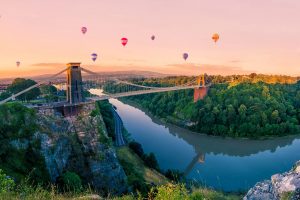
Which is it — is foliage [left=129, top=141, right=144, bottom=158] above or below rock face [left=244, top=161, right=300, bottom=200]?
below

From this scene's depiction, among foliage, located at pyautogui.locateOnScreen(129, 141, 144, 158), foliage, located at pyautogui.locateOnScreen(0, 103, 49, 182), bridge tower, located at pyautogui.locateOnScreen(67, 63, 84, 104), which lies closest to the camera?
foliage, located at pyautogui.locateOnScreen(0, 103, 49, 182)

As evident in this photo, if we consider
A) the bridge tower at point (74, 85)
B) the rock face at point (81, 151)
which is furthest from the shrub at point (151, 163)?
the bridge tower at point (74, 85)

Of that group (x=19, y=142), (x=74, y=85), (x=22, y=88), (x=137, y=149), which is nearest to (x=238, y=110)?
(x=137, y=149)

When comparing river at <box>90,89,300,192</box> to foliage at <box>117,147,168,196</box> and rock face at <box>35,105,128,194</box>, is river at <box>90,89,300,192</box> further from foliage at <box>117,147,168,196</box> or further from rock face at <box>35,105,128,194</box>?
rock face at <box>35,105,128,194</box>

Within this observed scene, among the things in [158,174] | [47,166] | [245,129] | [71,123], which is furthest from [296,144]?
[47,166]

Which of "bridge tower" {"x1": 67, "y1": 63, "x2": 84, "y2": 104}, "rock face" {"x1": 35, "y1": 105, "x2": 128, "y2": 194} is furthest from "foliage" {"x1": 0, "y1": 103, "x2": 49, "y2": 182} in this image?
"bridge tower" {"x1": 67, "y1": 63, "x2": 84, "y2": 104}

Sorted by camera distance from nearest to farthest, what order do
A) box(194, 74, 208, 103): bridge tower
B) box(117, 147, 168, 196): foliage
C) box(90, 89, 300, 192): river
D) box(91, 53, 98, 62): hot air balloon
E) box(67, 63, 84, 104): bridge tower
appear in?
box(117, 147, 168, 196): foliage < box(90, 89, 300, 192): river < box(67, 63, 84, 104): bridge tower < box(91, 53, 98, 62): hot air balloon < box(194, 74, 208, 103): bridge tower

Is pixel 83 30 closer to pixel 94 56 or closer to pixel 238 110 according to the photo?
pixel 94 56

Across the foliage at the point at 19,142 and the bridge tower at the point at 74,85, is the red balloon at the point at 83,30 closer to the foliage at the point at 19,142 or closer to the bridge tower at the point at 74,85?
the bridge tower at the point at 74,85
